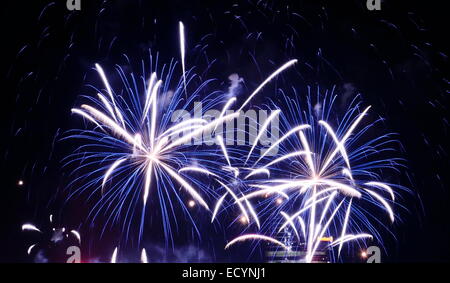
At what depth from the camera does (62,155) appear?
12414mm

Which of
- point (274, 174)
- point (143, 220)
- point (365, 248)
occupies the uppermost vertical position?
point (274, 174)

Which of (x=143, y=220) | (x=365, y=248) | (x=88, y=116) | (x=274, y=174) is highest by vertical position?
(x=88, y=116)

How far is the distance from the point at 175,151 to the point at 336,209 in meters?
4.37

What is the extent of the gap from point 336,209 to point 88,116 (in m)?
6.67

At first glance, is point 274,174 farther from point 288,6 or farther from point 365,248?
point 288,6

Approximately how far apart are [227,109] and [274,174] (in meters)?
2.13

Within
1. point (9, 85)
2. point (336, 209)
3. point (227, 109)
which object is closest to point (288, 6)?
point (227, 109)

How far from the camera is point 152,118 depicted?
12.5 m

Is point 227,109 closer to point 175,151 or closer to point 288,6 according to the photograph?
point 175,151
